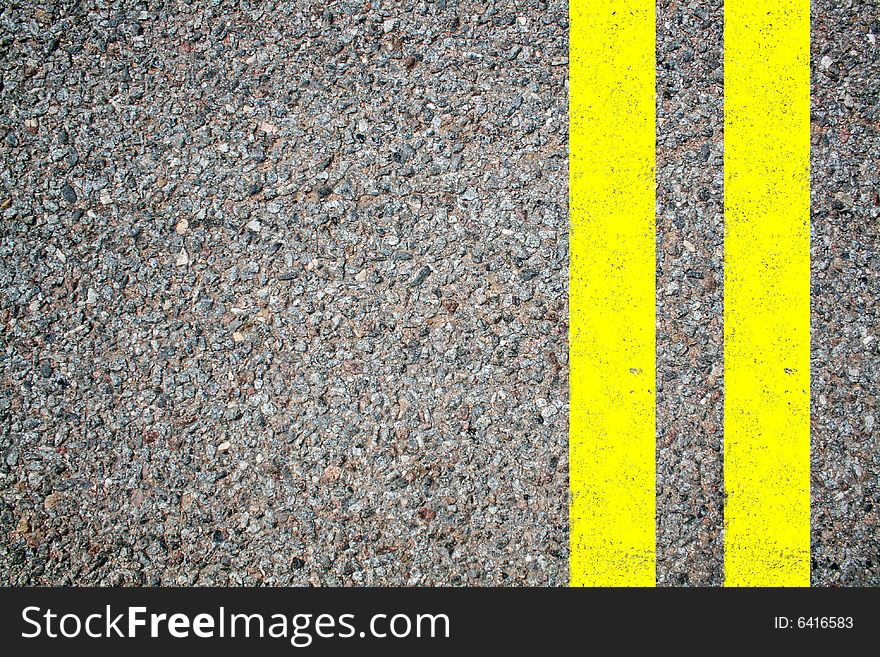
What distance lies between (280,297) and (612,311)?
104 cm

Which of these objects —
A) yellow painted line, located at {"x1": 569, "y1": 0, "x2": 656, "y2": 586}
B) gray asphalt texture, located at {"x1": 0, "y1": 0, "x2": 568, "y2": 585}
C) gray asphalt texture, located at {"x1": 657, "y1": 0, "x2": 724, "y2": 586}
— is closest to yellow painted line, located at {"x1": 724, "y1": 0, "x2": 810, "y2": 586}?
gray asphalt texture, located at {"x1": 657, "y1": 0, "x2": 724, "y2": 586}

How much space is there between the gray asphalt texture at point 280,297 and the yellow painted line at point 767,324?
1.75 ft

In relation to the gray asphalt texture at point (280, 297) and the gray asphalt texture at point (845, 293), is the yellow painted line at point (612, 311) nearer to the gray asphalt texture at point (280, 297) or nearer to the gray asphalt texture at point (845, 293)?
the gray asphalt texture at point (280, 297)

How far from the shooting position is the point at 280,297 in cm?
216

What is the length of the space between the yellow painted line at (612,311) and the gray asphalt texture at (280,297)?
0.06 metres

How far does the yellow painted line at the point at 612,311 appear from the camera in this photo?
2.14 meters

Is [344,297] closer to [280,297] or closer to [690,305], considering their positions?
[280,297]

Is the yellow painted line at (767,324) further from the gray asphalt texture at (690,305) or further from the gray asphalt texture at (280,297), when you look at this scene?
the gray asphalt texture at (280,297)

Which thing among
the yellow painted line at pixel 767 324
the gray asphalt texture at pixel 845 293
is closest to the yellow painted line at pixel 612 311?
the yellow painted line at pixel 767 324

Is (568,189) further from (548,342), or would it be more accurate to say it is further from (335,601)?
(335,601)

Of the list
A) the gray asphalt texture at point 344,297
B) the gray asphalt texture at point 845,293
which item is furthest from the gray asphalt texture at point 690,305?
the gray asphalt texture at point 845,293

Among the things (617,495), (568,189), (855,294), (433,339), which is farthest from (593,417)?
(855,294)

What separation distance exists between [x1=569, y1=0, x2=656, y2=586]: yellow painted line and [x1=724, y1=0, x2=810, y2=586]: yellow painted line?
0.26 meters

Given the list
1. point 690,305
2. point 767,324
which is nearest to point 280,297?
point 690,305
